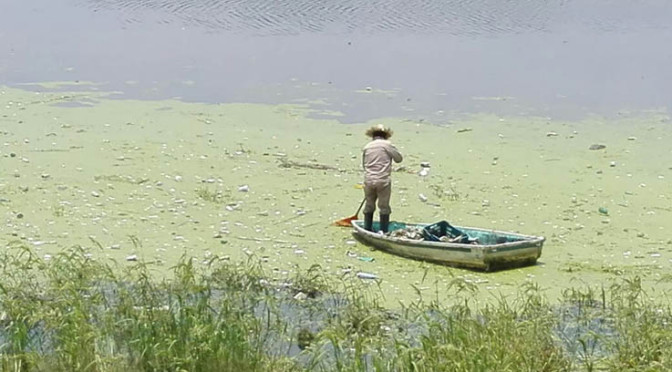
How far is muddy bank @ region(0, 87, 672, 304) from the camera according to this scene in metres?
10.3

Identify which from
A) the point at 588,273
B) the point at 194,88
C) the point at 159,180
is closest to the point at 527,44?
the point at 194,88

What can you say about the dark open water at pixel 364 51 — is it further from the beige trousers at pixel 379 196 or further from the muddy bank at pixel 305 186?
the beige trousers at pixel 379 196

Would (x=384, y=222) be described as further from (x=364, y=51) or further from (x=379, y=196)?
(x=364, y=51)

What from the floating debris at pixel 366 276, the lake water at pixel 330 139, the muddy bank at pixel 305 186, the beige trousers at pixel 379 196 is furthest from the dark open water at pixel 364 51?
the floating debris at pixel 366 276

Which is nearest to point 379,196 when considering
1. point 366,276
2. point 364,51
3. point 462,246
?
point 462,246

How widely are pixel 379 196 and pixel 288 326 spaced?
339 centimetres

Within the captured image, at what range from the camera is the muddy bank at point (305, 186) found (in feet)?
33.7

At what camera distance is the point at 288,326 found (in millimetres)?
7859

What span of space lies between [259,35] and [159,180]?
1803cm

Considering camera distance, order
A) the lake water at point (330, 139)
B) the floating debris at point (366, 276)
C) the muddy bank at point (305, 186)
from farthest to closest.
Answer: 1. the lake water at point (330, 139)
2. the muddy bank at point (305, 186)
3. the floating debris at point (366, 276)

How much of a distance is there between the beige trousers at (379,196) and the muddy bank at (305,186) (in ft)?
1.62

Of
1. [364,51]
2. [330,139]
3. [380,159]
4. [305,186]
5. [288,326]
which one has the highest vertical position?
[364,51]

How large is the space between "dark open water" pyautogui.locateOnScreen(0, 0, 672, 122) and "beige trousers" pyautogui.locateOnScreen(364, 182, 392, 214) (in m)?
7.45

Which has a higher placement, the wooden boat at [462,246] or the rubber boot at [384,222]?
the rubber boot at [384,222]
